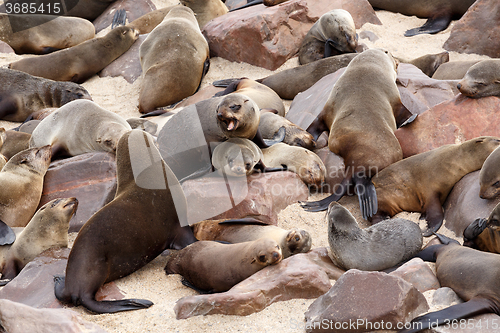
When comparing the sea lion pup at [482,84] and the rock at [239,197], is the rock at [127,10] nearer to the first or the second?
the rock at [239,197]

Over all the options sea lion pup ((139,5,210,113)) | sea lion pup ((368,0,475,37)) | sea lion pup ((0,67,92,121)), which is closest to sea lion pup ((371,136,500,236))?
sea lion pup ((139,5,210,113))

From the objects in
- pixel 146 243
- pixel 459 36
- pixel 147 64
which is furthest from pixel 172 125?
pixel 459 36

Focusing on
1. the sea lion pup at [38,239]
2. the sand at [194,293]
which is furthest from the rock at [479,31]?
the sea lion pup at [38,239]

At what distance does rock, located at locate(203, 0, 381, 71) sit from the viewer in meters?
Result: 7.52

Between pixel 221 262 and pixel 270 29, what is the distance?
4.83 metres

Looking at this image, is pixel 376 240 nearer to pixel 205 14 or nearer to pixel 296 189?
pixel 296 189

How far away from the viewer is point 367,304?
8.39 ft

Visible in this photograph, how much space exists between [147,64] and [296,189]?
361 centimetres

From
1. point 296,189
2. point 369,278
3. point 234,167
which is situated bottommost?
point 296,189

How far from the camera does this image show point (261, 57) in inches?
299

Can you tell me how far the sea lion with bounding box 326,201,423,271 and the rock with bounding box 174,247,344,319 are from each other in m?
0.22

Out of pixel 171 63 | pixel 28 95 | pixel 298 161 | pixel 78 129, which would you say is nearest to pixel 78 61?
pixel 28 95

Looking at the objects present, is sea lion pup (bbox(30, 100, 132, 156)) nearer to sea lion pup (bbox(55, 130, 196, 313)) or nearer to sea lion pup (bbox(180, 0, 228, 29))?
sea lion pup (bbox(55, 130, 196, 313))

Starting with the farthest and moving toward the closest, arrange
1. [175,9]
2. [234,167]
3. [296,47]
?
[175,9] < [296,47] < [234,167]
